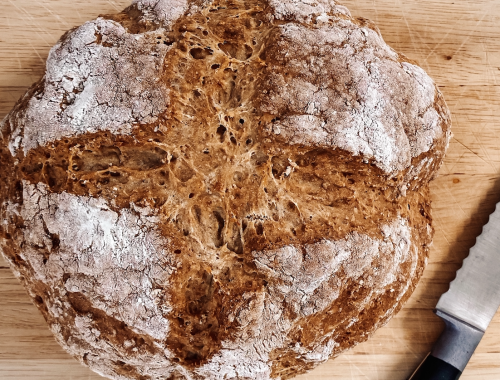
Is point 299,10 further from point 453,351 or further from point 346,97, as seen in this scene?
point 453,351

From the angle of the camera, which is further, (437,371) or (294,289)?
(437,371)

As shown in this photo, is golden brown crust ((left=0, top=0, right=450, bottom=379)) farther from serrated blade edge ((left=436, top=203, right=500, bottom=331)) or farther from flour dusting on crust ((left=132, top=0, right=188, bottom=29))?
serrated blade edge ((left=436, top=203, right=500, bottom=331))

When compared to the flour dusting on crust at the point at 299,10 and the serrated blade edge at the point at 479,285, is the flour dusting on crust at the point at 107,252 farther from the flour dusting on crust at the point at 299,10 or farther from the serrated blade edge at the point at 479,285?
the serrated blade edge at the point at 479,285

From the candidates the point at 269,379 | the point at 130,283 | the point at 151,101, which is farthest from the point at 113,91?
the point at 269,379

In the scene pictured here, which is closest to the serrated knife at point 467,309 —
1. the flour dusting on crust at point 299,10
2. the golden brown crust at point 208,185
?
the golden brown crust at point 208,185

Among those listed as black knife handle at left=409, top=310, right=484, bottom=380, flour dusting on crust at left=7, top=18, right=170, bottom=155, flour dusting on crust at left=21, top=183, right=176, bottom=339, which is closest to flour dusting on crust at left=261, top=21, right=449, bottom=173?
flour dusting on crust at left=7, top=18, right=170, bottom=155

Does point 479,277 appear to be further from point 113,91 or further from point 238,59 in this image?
point 113,91

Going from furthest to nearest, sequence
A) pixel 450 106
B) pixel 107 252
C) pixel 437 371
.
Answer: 1. pixel 450 106
2. pixel 437 371
3. pixel 107 252

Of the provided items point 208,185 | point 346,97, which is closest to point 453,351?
point 346,97
